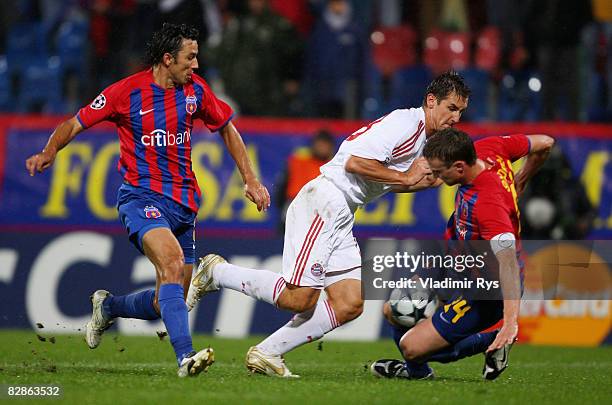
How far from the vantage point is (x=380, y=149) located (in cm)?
744

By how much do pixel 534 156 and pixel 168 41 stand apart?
2.59m

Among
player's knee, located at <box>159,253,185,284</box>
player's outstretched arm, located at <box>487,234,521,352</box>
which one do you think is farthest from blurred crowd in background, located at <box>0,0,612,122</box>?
player's outstretched arm, located at <box>487,234,521,352</box>

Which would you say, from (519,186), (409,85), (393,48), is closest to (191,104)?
(519,186)

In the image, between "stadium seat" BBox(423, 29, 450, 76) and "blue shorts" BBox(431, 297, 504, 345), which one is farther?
"stadium seat" BBox(423, 29, 450, 76)

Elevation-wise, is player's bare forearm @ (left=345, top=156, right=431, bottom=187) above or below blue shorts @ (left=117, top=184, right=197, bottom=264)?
above

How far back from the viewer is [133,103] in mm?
7680

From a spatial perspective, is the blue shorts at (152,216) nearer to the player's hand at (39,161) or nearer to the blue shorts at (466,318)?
the player's hand at (39,161)

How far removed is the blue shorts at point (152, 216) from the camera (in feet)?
24.5

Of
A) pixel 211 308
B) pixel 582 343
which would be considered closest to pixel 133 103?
pixel 211 308

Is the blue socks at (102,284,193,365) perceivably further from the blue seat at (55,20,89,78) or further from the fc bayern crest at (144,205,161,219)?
the blue seat at (55,20,89,78)

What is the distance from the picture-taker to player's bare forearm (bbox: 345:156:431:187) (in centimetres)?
735

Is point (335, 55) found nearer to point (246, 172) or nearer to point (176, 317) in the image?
point (246, 172)

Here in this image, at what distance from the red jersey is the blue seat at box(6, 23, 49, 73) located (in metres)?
7.16

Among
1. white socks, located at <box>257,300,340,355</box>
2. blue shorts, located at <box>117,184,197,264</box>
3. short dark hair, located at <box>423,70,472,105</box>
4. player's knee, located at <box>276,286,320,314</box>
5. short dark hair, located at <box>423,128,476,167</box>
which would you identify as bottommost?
white socks, located at <box>257,300,340,355</box>
